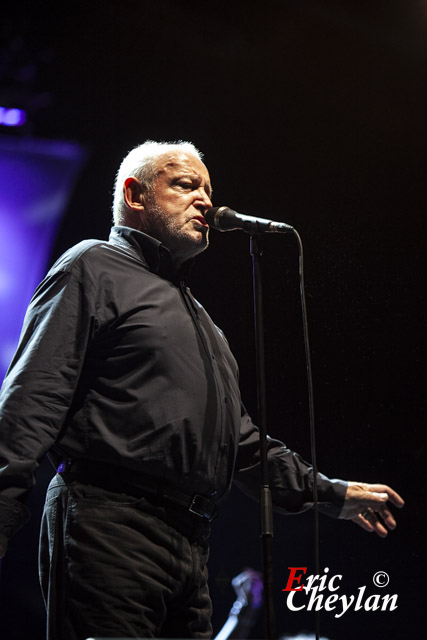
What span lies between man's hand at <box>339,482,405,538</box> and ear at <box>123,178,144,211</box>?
1037 millimetres

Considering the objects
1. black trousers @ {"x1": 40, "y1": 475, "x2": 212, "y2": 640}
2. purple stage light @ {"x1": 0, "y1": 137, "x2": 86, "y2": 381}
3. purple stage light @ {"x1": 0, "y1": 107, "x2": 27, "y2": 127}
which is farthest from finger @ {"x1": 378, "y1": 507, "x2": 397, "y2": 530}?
purple stage light @ {"x1": 0, "y1": 107, "x2": 27, "y2": 127}

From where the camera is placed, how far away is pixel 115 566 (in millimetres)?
1418

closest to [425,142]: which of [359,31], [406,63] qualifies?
[406,63]

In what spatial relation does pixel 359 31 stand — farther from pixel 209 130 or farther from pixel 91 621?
pixel 91 621

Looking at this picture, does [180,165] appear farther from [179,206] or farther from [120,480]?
[120,480]

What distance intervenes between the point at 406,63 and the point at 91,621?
9.84 ft

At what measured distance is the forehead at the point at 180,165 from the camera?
2098 millimetres

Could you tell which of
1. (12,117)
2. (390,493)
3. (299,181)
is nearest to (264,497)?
(390,493)

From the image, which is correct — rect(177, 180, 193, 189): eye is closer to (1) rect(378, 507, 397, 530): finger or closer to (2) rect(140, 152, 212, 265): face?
(2) rect(140, 152, 212, 265): face

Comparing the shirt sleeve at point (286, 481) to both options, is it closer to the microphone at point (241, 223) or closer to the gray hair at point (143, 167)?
the microphone at point (241, 223)

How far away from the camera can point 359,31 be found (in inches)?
133

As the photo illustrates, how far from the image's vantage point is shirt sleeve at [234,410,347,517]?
75.2 inches

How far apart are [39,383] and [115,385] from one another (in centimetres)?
18
